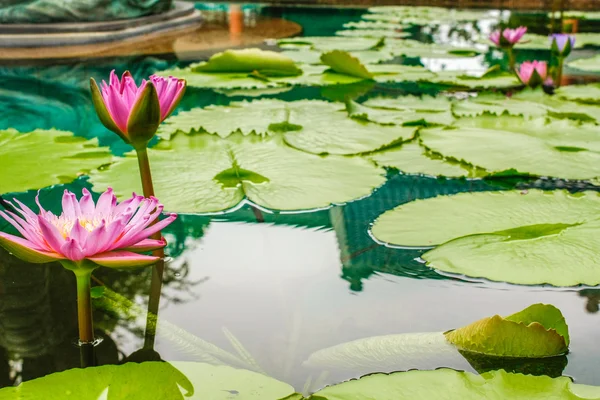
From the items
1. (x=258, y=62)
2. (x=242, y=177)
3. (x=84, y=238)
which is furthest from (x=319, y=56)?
(x=84, y=238)

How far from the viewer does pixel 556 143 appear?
5.27 feet

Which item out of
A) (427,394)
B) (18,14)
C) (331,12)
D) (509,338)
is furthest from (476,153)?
(331,12)

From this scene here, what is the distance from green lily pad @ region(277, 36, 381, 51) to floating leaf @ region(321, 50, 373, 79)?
3.17ft

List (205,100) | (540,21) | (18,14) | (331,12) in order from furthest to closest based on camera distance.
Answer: (331,12) < (540,21) < (18,14) < (205,100)

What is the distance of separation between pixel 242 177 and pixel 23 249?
747 millimetres

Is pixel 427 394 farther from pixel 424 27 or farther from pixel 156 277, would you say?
pixel 424 27

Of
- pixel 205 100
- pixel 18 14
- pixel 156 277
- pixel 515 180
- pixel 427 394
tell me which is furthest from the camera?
pixel 18 14

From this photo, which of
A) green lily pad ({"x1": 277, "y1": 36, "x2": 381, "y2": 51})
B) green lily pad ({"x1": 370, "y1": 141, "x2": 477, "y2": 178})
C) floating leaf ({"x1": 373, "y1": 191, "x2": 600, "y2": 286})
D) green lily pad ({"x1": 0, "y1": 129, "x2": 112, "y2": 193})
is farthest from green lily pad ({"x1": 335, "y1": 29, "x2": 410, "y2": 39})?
floating leaf ({"x1": 373, "y1": 191, "x2": 600, "y2": 286})

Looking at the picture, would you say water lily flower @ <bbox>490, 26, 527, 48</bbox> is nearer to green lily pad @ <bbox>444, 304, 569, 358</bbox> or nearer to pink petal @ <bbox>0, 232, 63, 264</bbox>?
green lily pad @ <bbox>444, 304, 569, 358</bbox>

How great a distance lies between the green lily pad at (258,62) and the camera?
269 cm

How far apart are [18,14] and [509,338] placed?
3.85 meters

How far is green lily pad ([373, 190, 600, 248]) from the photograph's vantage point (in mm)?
1110

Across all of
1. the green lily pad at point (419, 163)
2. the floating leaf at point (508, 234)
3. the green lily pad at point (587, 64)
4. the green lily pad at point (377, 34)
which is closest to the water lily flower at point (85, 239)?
the floating leaf at point (508, 234)

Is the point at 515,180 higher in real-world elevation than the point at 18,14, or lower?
lower
